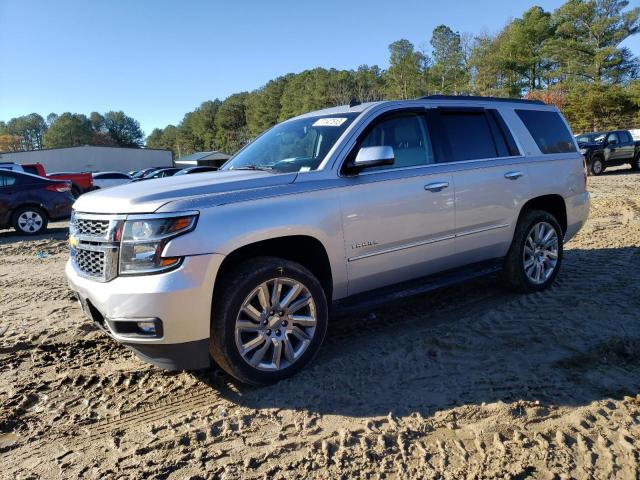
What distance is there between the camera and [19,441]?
277 centimetres

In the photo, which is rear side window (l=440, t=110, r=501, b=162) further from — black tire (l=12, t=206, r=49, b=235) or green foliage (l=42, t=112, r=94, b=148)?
green foliage (l=42, t=112, r=94, b=148)

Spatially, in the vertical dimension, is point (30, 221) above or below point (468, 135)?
below

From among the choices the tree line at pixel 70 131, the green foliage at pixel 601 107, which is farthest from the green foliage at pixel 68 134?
the green foliage at pixel 601 107

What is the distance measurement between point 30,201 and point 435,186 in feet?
33.4

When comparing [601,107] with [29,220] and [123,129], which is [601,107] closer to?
[29,220]

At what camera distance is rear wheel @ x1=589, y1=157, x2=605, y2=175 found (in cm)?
1978

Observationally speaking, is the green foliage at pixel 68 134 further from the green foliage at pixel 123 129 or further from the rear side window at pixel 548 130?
the rear side window at pixel 548 130

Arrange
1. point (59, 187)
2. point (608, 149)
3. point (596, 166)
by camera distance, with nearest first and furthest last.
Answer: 1. point (59, 187)
2. point (608, 149)
3. point (596, 166)

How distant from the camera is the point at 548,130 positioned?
17.0 ft

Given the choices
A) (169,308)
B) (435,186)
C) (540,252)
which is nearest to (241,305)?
(169,308)

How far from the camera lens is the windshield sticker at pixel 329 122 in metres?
3.90

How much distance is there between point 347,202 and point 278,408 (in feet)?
4.88

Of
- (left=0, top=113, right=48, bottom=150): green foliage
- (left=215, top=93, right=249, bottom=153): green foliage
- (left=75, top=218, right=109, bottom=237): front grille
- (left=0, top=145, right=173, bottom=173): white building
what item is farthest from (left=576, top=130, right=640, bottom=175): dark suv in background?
(left=0, top=113, right=48, bottom=150): green foliage

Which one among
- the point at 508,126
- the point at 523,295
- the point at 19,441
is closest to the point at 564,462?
the point at 523,295
